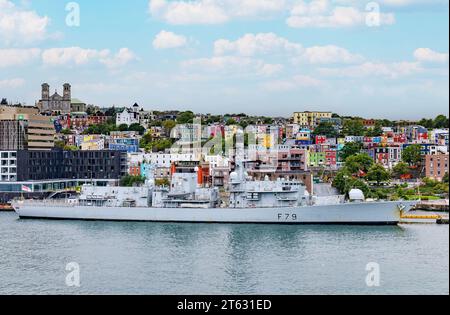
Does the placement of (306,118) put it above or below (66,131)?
above

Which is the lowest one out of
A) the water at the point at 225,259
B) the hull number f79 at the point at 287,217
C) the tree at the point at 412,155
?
the water at the point at 225,259

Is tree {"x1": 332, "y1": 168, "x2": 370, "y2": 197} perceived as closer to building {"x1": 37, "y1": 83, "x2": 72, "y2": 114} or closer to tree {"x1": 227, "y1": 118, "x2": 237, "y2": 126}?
tree {"x1": 227, "y1": 118, "x2": 237, "y2": 126}

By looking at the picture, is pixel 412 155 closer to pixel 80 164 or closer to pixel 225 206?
pixel 80 164

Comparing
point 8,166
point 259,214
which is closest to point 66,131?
point 8,166

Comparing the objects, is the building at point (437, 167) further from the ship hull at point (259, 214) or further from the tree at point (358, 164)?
the ship hull at point (259, 214)

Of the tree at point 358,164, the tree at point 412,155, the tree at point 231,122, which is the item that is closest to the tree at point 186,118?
the tree at point 231,122

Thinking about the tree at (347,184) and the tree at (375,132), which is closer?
the tree at (347,184)
